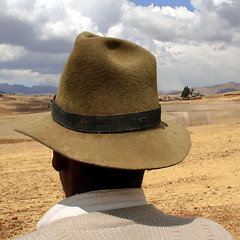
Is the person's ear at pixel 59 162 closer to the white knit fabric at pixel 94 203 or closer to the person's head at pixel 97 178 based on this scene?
the person's head at pixel 97 178

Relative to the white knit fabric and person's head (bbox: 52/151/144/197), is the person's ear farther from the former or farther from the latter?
the white knit fabric

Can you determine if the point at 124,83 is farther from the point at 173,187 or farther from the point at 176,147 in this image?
the point at 173,187

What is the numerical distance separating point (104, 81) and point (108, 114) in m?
0.17

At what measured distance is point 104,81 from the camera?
4.60 ft

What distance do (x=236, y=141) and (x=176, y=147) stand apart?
389 inches

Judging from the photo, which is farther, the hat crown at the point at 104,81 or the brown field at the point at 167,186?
the brown field at the point at 167,186

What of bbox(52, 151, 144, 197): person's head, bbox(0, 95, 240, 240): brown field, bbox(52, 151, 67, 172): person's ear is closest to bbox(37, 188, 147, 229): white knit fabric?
bbox(52, 151, 144, 197): person's head

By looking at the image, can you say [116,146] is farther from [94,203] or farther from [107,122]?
[94,203]

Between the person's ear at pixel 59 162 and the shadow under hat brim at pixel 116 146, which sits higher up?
the shadow under hat brim at pixel 116 146

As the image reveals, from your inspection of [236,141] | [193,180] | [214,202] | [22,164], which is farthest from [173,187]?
[236,141]

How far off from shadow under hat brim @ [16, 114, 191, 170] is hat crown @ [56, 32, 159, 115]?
13 cm

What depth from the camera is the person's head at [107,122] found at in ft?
4.19

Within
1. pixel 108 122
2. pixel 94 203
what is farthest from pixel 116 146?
pixel 94 203

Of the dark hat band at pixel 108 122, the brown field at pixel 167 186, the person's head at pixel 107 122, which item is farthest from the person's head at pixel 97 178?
the brown field at pixel 167 186
